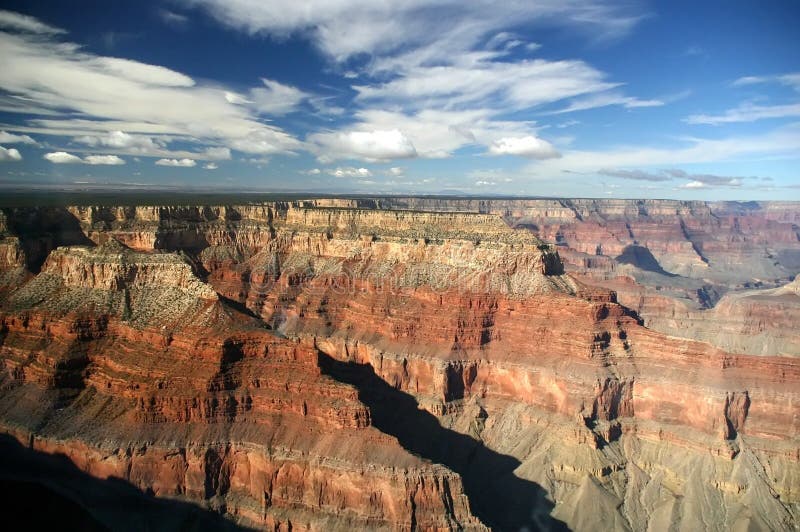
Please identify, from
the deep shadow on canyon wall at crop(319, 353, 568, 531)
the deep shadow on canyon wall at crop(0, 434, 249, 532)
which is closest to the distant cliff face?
the deep shadow on canyon wall at crop(319, 353, 568, 531)

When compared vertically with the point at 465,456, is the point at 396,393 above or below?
above

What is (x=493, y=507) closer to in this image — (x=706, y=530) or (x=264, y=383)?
(x=706, y=530)

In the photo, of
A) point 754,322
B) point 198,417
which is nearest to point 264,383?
point 198,417

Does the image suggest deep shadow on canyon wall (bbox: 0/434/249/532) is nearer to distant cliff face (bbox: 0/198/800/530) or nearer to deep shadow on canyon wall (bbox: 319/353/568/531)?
distant cliff face (bbox: 0/198/800/530)

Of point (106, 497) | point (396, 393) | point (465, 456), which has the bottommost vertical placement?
point (465, 456)

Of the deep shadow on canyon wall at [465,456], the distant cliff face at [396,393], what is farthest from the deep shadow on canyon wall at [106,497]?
the deep shadow on canyon wall at [465,456]

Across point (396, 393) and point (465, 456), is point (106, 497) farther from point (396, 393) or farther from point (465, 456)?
point (465, 456)

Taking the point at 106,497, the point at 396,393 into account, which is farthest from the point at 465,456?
the point at 106,497

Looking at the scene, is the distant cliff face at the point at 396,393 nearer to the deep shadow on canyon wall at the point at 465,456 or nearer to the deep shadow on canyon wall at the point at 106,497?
the deep shadow on canyon wall at the point at 465,456
